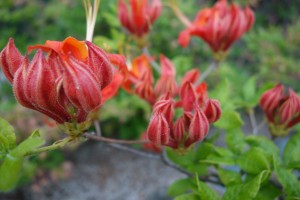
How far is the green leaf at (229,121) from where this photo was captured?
0.68 metres

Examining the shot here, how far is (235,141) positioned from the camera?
706mm

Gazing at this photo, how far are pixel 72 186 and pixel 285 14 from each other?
2.29 meters

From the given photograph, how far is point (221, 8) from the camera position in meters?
0.90

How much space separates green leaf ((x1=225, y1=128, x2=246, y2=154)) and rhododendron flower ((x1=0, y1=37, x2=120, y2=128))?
276 mm

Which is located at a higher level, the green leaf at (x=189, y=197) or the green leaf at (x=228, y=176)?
the green leaf at (x=189, y=197)

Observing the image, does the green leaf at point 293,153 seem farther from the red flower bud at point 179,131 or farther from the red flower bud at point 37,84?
the red flower bud at point 37,84

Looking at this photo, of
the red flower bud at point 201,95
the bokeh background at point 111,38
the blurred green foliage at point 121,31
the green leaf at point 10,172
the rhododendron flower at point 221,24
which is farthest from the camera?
the blurred green foliage at point 121,31

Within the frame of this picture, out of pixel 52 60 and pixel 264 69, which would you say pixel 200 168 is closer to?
pixel 52 60

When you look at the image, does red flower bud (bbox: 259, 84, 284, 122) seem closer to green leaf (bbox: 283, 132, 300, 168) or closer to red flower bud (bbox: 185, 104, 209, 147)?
green leaf (bbox: 283, 132, 300, 168)

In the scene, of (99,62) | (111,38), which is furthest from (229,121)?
(111,38)

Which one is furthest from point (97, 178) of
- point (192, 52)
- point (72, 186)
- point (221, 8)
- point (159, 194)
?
point (221, 8)

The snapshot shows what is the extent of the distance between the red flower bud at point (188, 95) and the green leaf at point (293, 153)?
185 mm

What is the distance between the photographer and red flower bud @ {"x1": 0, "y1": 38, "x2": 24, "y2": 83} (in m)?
0.52

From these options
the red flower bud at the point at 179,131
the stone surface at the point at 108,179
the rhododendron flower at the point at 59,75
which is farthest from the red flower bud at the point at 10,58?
the stone surface at the point at 108,179
